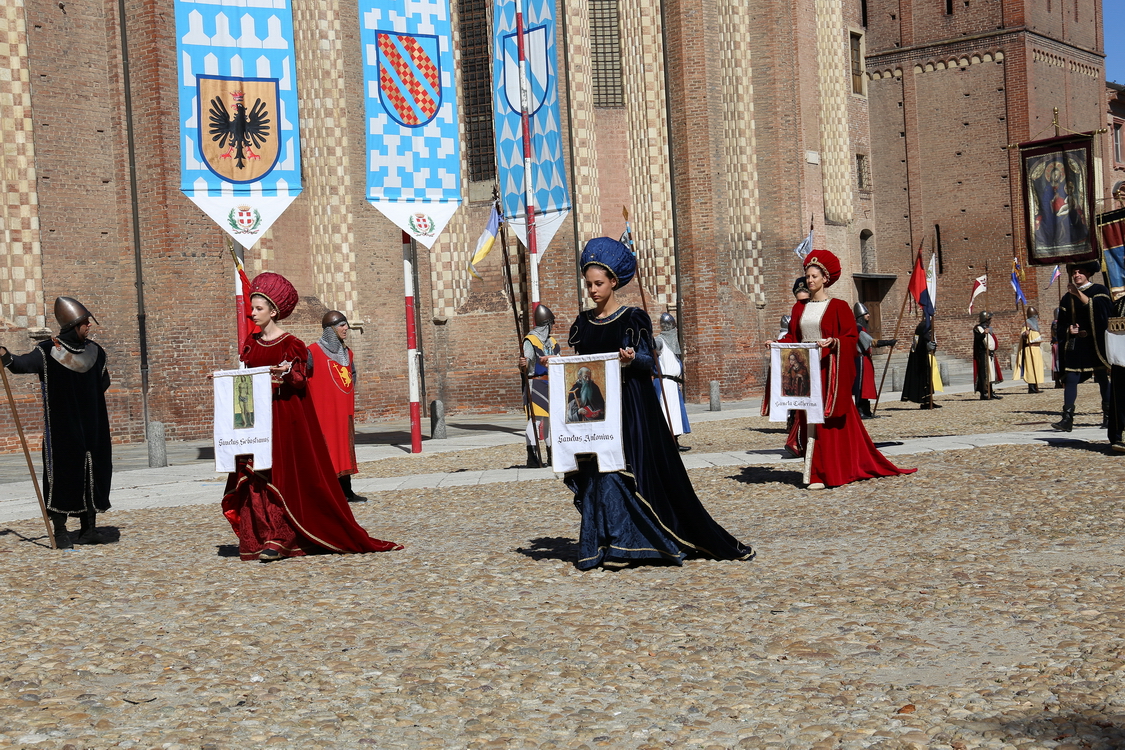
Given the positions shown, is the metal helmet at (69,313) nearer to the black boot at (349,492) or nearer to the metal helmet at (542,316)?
the black boot at (349,492)

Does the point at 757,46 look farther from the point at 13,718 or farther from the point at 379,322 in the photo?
the point at 13,718

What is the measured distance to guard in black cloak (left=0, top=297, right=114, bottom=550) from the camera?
8727mm

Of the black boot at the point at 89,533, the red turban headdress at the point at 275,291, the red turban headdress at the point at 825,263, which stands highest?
the red turban headdress at the point at 825,263

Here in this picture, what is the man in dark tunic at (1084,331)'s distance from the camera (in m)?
11.9

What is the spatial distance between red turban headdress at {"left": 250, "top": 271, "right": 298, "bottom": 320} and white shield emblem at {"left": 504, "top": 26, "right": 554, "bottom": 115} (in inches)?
370

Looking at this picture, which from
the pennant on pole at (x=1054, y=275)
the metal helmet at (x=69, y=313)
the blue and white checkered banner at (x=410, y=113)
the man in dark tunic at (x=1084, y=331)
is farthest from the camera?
the pennant on pole at (x=1054, y=275)

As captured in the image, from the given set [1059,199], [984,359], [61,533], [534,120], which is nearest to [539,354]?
[534,120]

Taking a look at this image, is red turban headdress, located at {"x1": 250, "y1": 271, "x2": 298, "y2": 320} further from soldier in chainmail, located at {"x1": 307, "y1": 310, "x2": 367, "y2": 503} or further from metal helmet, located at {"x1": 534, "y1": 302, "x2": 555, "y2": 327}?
metal helmet, located at {"x1": 534, "y1": 302, "x2": 555, "y2": 327}

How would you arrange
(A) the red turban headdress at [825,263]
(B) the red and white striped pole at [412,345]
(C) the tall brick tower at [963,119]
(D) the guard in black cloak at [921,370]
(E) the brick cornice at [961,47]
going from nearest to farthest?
(A) the red turban headdress at [825,263] < (B) the red and white striped pole at [412,345] < (D) the guard in black cloak at [921,370] < (C) the tall brick tower at [963,119] < (E) the brick cornice at [961,47]

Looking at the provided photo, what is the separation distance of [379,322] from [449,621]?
18.0 meters

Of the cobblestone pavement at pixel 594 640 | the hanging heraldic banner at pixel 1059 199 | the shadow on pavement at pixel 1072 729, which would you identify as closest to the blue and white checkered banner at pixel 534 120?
the hanging heraldic banner at pixel 1059 199

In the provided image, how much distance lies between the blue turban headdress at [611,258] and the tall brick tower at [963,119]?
3382 cm

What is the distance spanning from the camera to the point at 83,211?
1914 centimetres

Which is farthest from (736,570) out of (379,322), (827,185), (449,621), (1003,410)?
(827,185)
